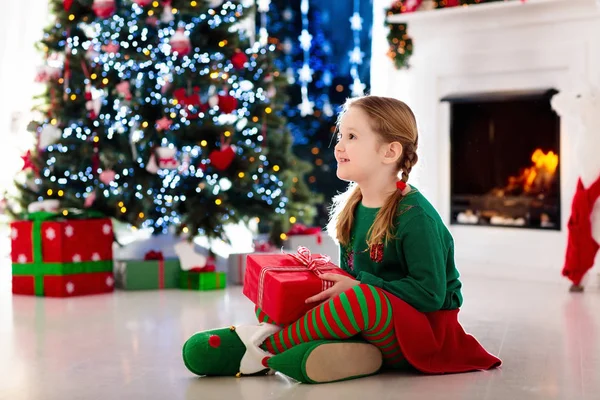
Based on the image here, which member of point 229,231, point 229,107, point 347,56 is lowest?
point 229,231

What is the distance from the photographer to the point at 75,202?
4.68 m

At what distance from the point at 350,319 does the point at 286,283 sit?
201 millimetres

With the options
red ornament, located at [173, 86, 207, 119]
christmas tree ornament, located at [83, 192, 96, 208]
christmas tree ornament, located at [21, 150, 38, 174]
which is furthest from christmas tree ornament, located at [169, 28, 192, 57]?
christmas tree ornament, located at [21, 150, 38, 174]

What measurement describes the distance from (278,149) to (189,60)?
67cm

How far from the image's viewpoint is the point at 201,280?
14.9 feet

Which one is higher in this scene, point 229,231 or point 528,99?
point 528,99

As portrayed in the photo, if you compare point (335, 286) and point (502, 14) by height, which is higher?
point (502, 14)

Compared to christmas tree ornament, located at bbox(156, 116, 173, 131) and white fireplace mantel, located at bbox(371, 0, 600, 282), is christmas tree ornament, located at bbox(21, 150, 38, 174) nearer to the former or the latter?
christmas tree ornament, located at bbox(156, 116, 173, 131)

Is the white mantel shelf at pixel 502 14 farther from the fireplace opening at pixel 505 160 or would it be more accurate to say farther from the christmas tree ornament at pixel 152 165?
the christmas tree ornament at pixel 152 165

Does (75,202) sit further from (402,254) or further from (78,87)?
(402,254)

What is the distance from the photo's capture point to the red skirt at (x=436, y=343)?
2504 mm

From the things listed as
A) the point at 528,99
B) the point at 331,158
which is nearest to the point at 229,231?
the point at 331,158

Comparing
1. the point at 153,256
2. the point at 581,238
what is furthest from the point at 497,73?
the point at 153,256

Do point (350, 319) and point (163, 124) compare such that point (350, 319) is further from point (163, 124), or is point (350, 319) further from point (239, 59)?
point (239, 59)
